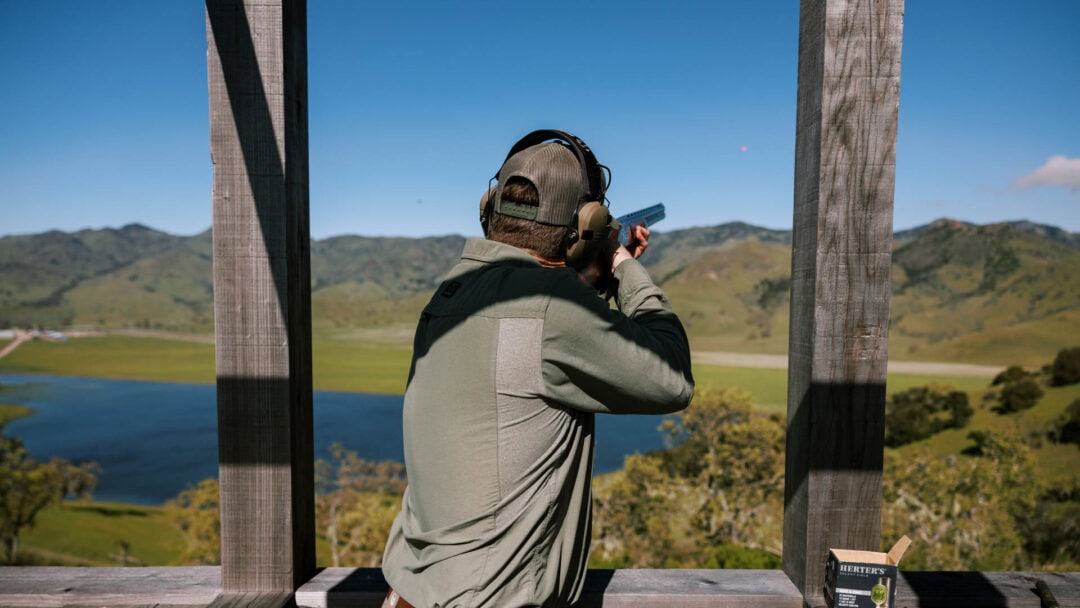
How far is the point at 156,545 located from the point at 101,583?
2278 inches

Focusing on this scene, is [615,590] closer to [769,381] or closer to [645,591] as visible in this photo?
[645,591]

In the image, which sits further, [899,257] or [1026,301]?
[899,257]

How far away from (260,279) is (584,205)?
88 cm

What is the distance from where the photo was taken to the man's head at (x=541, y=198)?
46.6 inches

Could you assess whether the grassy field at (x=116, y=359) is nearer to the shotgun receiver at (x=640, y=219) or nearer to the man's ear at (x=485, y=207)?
the shotgun receiver at (x=640, y=219)

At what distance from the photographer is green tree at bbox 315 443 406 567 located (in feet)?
77.0

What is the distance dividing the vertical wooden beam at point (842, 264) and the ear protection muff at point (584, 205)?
1.84 ft

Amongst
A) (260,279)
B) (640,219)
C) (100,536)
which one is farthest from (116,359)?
(640,219)

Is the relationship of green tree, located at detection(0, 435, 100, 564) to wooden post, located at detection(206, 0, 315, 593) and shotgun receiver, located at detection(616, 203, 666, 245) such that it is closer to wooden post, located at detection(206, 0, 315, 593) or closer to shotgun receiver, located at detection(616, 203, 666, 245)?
wooden post, located at detection(206, 0, 315, 593)

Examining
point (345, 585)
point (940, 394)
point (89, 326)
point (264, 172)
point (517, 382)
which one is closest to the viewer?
point (517, 382)

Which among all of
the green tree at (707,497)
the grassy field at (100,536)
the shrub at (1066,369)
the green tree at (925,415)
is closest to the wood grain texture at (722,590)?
the green tree at (707,497)

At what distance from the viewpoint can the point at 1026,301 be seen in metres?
71.7

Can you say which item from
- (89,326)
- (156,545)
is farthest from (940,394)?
(89,326)

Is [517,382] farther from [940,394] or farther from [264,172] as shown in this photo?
[940,394]
